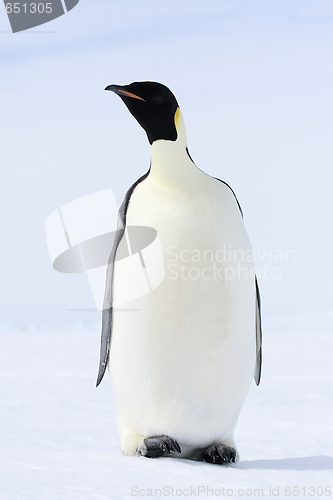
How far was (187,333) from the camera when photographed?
2.60m

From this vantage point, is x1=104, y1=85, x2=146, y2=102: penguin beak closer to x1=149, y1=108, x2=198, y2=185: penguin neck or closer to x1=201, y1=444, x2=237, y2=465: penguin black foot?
x1=149, y1=108, x2=198, y2=185: penguin neck

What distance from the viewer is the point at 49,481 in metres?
2.08

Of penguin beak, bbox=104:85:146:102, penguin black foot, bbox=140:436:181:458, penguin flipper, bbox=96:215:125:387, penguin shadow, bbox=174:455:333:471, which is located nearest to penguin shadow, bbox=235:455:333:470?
A: penguin shadow, bbox=174:455:333:471

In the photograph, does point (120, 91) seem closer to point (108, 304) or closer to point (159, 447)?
point (108, 304)

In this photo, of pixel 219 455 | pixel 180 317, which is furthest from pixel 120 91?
pixel 219 455

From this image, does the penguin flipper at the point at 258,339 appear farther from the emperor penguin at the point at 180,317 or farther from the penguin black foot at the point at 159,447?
the penguin black foot at the point at 159,447

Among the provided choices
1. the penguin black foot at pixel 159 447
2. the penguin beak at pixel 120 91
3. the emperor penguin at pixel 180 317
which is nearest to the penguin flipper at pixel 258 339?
the emperor penguin at pixel 180 317

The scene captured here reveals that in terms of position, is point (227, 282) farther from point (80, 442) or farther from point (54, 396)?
point (54, 396)

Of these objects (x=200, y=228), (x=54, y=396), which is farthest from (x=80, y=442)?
(x=200, y=228)

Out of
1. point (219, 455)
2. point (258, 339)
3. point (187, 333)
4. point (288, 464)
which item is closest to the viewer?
point (187, 333)

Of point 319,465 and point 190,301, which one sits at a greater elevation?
point 190,301

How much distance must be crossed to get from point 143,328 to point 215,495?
34.7 inches

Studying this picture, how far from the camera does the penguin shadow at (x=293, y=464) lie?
8.86 ft

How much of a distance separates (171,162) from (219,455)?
154cm
